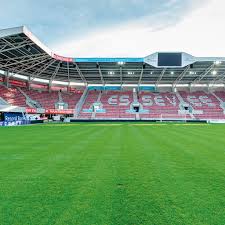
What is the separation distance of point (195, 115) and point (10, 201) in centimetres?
4841

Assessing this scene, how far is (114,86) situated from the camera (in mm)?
55562

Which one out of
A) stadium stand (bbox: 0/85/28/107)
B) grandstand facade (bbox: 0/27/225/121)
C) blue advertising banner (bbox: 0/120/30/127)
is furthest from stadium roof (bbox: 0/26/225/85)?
blue advertising banner (bbox: 0/120/30/127)

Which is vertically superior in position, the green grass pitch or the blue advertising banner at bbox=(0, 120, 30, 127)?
the green grass pitch

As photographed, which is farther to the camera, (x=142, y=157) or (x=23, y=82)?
(x=23, y=82)

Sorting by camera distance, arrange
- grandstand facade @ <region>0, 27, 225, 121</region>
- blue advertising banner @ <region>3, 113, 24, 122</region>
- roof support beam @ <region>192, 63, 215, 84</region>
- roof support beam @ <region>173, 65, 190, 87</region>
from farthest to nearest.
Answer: roof support beam @ <region>173, 65, 190, 87</region> < roof support beam @ <region>192, 63, 215, 84</region> < grandstand facade @ <region>0, 27, 225, 121</region> < blue advertising banner @ <region>3, 113, 24, 122</region>

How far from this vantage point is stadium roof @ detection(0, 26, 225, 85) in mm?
31312

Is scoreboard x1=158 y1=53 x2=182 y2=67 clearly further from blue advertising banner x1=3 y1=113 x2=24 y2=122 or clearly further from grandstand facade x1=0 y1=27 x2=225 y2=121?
blue advertising banner x1=3 y1=113 x2=24 y2=122

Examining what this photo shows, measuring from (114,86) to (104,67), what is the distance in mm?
13944

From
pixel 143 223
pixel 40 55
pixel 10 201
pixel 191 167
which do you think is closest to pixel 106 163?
pixel 191 167

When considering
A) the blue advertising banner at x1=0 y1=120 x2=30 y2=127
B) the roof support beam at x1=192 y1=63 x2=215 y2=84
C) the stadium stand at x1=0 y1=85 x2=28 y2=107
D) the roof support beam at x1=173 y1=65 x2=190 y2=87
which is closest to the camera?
the blue advertising banner at x1=0 y1=120 x2=30 y2=127

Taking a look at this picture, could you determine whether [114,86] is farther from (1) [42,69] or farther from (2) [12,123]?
(2) [12,123]

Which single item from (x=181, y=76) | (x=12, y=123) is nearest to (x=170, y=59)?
(x=181, y=76)

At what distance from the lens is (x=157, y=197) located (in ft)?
12.0

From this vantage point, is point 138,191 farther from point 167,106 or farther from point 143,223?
point 167,106
